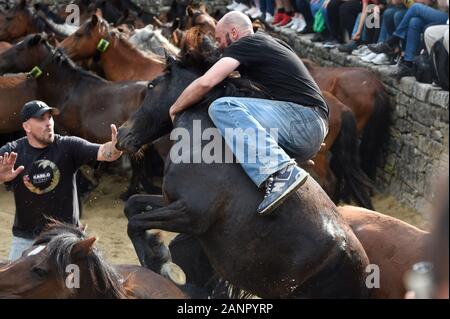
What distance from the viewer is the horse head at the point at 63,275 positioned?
372cm

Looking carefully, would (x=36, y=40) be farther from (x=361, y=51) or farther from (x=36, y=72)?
(x=361, y=51)

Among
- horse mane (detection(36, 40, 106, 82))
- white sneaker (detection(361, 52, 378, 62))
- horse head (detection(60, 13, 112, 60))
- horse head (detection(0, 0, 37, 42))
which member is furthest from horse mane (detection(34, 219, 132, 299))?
horse head (detection(0, 0, 37, 42))

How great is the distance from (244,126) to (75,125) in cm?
609

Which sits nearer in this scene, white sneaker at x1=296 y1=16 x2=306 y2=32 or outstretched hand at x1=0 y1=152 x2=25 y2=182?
outstretched hand at x1=0 y1=152 x2=25 y2=182

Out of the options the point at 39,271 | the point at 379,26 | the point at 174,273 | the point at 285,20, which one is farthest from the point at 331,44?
the point at 39,271

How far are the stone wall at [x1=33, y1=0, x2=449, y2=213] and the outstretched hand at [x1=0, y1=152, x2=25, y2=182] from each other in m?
4.73

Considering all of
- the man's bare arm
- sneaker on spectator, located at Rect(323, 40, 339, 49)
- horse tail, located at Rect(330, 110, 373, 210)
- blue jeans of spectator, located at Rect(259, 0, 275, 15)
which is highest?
the man's bare arm

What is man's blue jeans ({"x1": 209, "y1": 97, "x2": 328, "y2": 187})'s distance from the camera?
174 inches

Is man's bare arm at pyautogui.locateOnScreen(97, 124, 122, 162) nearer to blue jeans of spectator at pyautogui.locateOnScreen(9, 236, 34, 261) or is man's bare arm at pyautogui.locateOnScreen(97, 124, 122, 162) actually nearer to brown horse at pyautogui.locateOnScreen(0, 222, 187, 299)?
blue jeans of spectator at pyautogui.locateOnScreen(9, 236, 34, 261)

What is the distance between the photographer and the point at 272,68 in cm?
467

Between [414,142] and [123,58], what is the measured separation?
420cm

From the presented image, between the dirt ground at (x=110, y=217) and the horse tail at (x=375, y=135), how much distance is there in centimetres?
49

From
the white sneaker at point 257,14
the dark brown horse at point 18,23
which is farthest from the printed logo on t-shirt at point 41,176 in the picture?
the white sneaker at point 257,14

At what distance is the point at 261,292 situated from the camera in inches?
179
